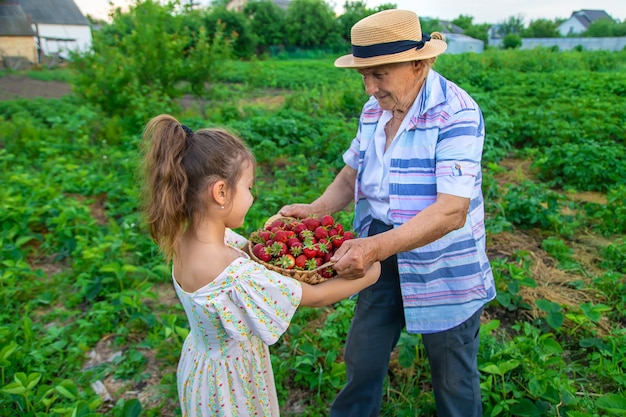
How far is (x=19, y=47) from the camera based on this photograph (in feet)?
102

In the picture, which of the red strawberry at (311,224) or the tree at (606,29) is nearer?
the red strawberry at (311,224)

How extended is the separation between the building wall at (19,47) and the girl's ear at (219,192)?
111ft

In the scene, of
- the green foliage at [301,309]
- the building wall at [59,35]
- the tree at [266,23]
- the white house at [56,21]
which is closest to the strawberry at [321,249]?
the green foliage at [301,309]

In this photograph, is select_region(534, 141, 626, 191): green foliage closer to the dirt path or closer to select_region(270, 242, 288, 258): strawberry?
select_region(270, 242, 288, 258): strawberry

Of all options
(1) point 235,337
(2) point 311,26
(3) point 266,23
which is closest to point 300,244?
(1) point 235,337

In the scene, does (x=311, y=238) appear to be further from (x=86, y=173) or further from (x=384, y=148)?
(x=86, y=173)

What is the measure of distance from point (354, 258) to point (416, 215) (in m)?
0.32

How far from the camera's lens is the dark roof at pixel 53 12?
4038 centimetres

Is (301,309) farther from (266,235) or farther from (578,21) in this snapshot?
(578,21)

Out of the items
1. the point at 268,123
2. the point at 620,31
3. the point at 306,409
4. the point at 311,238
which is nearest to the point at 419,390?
the point at 306,409

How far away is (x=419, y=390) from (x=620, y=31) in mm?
60460

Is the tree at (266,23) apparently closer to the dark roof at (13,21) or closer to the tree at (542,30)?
the dark roof at (13,21)

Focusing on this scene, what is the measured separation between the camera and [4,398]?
265 centimetres

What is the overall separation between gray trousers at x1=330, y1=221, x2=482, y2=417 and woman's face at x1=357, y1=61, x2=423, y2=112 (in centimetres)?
52
